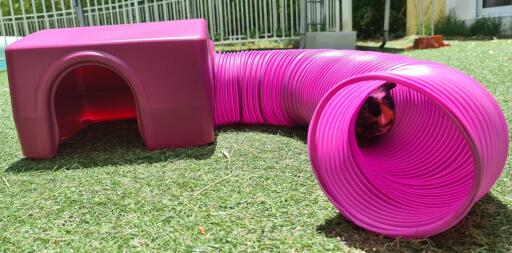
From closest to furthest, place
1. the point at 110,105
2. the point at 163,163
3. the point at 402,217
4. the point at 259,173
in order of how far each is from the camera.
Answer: the point at 402,217, the point at 259,173, the point at 163,163, the point at 110,105

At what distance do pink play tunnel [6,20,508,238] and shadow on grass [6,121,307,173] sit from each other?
100mm

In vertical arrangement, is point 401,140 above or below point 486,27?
below

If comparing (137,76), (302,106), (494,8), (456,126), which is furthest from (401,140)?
(494,8)

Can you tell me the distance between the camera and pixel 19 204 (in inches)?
99.3

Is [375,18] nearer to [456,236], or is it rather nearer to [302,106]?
[302,106]

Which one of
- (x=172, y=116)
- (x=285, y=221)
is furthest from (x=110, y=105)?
(x=285, y=221)

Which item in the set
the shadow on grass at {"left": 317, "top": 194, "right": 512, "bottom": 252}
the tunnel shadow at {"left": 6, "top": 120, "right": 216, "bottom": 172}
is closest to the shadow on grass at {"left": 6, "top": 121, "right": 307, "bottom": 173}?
the tunnel shadow at {"left": 6, "top": 120, "right": 216, "bottom": 172}

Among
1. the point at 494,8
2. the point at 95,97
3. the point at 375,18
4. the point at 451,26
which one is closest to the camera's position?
the point at 95,97

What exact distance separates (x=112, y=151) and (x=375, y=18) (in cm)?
1084

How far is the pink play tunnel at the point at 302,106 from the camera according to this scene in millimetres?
1831

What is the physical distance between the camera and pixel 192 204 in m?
2.40

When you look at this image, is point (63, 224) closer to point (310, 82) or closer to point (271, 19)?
point (310, 82)

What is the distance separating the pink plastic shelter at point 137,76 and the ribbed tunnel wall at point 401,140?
2.70 feet

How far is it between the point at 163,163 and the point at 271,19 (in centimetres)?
701
